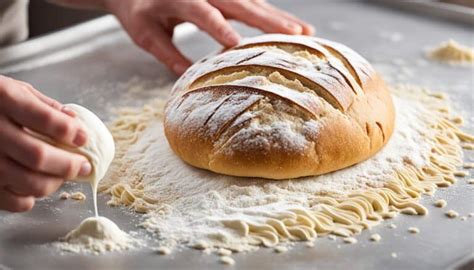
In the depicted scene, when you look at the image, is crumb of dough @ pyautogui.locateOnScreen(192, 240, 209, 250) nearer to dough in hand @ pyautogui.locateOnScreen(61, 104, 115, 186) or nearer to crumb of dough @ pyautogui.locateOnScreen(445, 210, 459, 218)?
dough in hand @ pyautogui.locateOnScreen(61, 104, 115, 186)

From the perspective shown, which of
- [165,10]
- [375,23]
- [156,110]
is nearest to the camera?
[156,110]

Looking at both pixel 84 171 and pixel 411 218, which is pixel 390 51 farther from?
pixel 84 171

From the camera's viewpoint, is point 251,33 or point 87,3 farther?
point 251,33

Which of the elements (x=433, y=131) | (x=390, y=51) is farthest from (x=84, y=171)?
(x=390, y=51)

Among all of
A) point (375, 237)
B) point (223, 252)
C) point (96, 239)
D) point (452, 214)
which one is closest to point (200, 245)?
point (223, 252)

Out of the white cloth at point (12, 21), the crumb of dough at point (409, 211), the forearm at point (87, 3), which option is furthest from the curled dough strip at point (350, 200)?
the white cloth at point (12, 21)

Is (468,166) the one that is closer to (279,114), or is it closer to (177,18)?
(279,114)

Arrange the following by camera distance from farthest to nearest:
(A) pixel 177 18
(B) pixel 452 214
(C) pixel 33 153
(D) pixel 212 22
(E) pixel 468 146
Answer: (A) pixel 177 18 → (D) pixel 212 22 → (E) pixel 468 146 → (B) pixel 452 214 → (C) pixel 33 153
